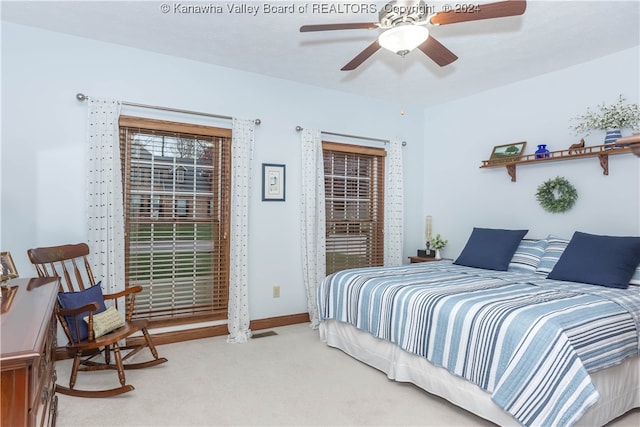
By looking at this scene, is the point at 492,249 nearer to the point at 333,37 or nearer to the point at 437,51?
the point at 437,51

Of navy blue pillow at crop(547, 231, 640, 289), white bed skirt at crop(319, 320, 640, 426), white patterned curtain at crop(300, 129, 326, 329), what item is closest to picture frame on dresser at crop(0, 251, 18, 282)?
white bed skirt at crop(319, 320, 640, 426)

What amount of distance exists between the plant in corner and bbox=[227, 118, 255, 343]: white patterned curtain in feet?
10.4

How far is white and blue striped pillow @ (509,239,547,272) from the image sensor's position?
354cm

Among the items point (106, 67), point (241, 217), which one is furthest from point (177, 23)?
point (241, 217)

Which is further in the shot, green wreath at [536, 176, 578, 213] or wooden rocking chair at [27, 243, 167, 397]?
green wreath at [536, 176, 578, 213]

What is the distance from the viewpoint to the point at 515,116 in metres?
4.20

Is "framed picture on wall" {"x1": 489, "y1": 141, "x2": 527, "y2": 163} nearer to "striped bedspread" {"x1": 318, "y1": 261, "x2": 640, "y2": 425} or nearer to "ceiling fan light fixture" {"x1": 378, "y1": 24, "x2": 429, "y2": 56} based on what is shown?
"striped bedspread" {"x1": 318, "y1": 261, "x2": 640, "y2": 425}

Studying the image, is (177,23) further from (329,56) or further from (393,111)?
(393,111)

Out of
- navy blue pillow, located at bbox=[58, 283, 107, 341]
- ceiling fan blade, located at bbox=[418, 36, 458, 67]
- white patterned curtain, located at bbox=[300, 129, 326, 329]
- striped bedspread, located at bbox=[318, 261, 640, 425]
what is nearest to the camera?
striped bedspread, located at bbox=[318, 261, 640, 425]

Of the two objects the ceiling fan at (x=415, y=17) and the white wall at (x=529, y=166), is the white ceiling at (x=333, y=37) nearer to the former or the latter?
the white wall at (x=529, y=166)

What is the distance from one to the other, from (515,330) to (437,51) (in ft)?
5.74

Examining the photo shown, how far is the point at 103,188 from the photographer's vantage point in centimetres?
322

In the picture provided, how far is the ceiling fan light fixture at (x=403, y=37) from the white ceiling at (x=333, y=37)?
0.62m

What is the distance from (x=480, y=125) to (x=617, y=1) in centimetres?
199
